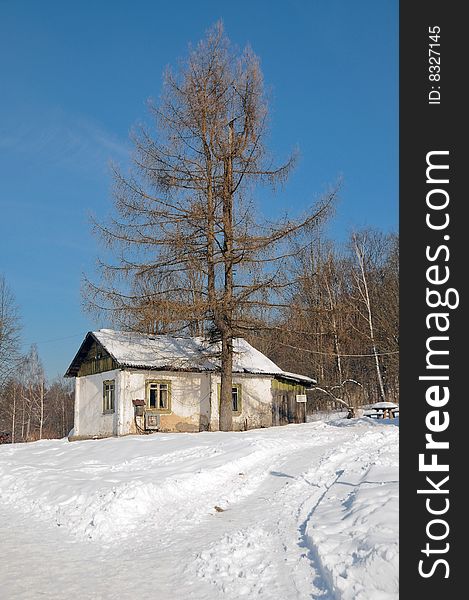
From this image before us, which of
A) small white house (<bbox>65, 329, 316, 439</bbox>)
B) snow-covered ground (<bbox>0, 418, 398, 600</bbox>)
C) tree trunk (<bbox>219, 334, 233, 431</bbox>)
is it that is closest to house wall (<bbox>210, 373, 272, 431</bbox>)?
small white house (<bbox>65, 329, 316, 439</bbox>)

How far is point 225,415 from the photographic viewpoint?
914 inches

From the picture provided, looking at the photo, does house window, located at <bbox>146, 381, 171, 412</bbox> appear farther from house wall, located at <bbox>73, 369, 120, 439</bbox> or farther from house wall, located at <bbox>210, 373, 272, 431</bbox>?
house wall, located at <bbox>210, 373, 272, 431</bbox>

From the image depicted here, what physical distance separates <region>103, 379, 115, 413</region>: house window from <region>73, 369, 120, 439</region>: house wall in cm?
20

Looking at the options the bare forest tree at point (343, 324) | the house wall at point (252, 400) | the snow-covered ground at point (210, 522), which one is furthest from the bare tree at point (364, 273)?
the snow-covered ground at point (210, 522)

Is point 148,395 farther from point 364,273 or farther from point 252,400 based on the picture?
point 364,273

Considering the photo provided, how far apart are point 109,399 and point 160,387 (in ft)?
6.92

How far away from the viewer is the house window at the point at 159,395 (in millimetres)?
25875

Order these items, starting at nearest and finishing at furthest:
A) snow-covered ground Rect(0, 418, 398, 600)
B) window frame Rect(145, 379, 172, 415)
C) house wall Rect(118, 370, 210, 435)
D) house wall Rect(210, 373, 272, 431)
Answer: snow-covered ground Rect(0, 418, 398, 600)
house wall Rect(118, 370, 210, 435)
window frame Rect(145, 379, 172, 415)
house wall Rect(210, 373, 272, 431)

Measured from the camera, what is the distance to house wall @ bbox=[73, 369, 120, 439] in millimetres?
26087

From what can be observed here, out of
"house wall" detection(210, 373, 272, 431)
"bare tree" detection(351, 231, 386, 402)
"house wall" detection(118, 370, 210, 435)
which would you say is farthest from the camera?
"bare tree" detection(351, 231, 386, 402)

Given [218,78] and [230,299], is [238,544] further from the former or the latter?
[218,78]

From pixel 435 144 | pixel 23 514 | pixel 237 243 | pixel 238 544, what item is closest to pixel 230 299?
pixel 237 243

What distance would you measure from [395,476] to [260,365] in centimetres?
1945

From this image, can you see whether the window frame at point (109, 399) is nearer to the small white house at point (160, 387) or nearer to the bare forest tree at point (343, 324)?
the small white house at point (160, 387)
